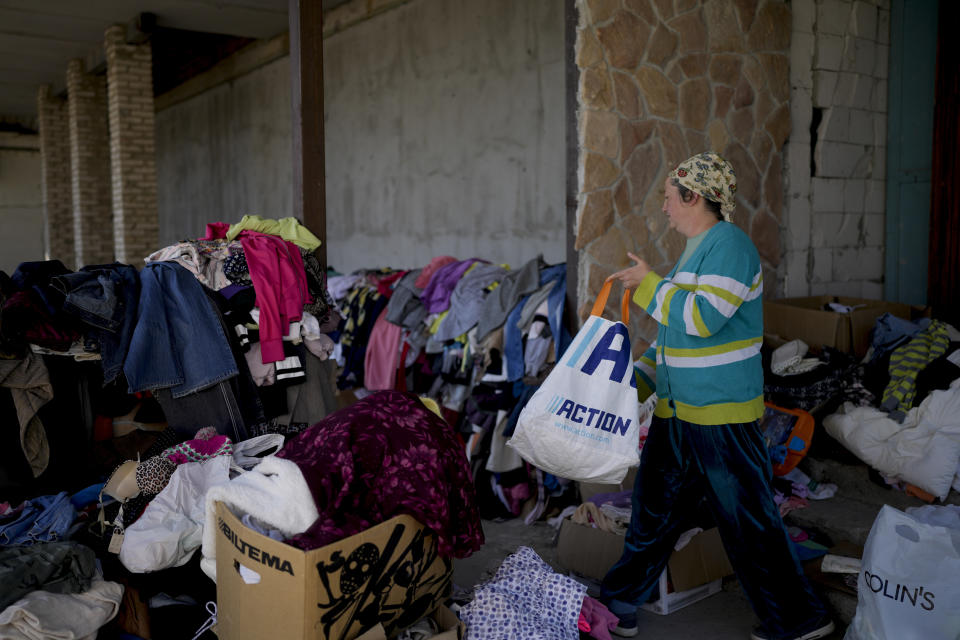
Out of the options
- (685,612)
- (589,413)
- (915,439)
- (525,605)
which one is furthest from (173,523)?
(915,439)

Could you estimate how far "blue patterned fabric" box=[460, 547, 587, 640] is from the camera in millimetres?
3074

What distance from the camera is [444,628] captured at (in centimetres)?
312

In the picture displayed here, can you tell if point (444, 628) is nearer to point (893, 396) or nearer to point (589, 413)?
point (589, 413)

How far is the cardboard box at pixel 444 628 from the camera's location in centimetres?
279

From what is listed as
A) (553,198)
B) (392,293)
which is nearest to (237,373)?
(392,293)

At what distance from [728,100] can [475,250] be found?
3325 millimetres

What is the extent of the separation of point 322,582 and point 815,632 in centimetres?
202

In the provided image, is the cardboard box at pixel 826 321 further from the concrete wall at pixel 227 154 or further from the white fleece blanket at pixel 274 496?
the concrete wall at pixel 227 154

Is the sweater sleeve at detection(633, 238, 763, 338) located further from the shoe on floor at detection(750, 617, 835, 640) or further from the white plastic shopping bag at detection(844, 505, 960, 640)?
the shoe on floor at detection(750, 617, 835, 640)

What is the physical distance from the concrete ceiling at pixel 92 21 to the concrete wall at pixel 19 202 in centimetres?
900

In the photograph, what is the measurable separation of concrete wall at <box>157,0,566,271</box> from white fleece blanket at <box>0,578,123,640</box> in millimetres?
5000

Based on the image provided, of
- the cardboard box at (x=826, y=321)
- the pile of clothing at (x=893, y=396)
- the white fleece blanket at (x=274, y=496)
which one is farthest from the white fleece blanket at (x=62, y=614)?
the cardboard box at (x=826, y=321)

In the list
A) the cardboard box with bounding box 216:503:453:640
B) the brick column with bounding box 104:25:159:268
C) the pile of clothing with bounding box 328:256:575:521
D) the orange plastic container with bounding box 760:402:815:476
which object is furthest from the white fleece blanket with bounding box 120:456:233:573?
the brick column with bounding box 104:25:159:268

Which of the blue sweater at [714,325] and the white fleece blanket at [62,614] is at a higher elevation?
the blue sweater at [714,325]
